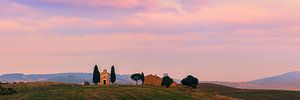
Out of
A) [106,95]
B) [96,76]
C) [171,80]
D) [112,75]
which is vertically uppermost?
[112,75]

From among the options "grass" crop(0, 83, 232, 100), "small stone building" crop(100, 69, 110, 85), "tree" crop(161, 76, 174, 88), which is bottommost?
"grass" crop(0, 83, 232, 100)

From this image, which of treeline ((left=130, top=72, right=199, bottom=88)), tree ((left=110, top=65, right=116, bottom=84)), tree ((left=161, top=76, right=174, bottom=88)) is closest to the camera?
tree ((left=161, top=76, right=174, bottom=88))

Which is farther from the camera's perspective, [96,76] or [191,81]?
[191,81]

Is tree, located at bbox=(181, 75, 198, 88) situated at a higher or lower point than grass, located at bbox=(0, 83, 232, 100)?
higher

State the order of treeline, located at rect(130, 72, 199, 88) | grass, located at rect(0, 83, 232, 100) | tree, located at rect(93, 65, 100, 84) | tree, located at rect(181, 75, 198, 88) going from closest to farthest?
1. grass, located at rect(0, 83, 232, 100)
2. treeline, located at rect(130, 72, 199, 88)
3. tree, located at rect(93, 65, 100, 84)
4. tree, located at rect(181, 75, 198, 88)

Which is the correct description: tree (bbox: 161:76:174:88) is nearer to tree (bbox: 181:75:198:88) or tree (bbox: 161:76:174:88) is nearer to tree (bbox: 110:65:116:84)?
tree (bbox: 181:75:198:88)

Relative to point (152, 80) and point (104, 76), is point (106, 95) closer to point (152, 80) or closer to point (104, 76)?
point (104, 76)

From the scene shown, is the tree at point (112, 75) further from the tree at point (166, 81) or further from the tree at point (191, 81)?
the tree at point (191, 81)

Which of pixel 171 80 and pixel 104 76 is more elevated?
pixel 104 76

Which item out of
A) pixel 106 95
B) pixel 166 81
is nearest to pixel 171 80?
pixel 166 81

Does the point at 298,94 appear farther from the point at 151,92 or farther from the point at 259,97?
the point at 151,92

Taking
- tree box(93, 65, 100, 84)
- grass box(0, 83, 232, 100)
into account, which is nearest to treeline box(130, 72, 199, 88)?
tree box(93, 65, 100, 84)

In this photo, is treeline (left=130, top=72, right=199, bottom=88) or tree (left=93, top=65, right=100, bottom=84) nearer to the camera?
treeline (left=130, top=72, right=199, bottom=88)

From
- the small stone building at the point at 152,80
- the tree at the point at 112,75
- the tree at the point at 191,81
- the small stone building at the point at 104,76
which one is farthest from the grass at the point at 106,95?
the small stone building at the point at 104,76
